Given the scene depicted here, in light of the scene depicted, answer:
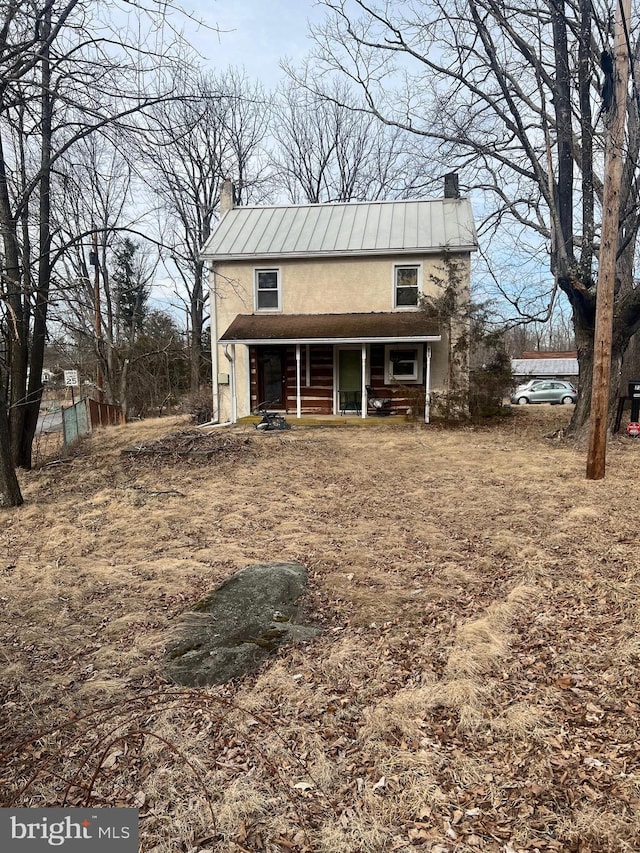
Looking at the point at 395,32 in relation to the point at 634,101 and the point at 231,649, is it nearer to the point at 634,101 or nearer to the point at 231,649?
the point at 634,101

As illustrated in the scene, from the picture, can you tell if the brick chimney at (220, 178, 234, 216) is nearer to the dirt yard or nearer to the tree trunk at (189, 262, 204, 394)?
the tree trunk at (189, 262, 204, 394)

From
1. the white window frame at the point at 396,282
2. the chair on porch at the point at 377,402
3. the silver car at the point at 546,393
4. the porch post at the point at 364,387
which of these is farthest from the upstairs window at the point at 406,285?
the silver car at the point at 546,393

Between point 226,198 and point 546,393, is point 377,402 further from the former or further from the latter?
point 546,393

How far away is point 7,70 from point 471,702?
741 centimetres

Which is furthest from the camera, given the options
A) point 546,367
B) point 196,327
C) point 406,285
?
point 546,367

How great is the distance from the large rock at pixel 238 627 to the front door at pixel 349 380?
11.1m

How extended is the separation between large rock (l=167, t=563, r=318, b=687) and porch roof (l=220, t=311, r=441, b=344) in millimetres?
9571

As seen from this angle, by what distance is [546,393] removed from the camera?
25.1 meters

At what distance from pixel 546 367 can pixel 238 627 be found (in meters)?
37.9

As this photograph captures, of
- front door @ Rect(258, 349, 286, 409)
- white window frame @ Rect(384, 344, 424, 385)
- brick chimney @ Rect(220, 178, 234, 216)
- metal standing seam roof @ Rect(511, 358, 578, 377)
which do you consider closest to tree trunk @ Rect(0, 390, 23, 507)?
front door @ Rect(258, 349, 286, 409)

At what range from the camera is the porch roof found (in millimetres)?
13586

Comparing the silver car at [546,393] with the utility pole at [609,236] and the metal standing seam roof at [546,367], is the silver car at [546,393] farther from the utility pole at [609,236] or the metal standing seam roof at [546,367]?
the utility pole at [609,236]

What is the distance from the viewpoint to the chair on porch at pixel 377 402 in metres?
15.0

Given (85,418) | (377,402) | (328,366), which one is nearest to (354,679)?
(377,402)
